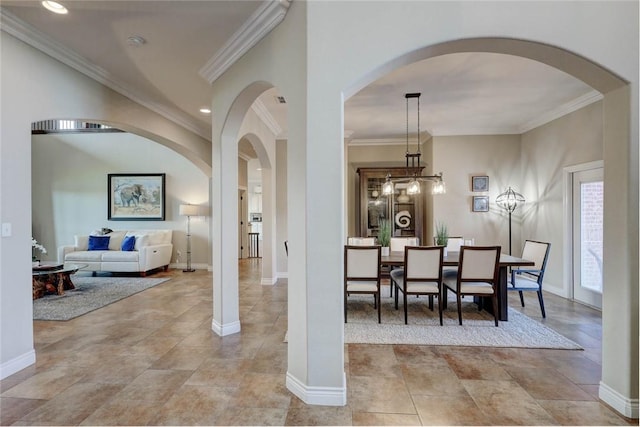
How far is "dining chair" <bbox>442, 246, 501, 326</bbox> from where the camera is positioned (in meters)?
3.53

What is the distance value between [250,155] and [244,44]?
5.47m

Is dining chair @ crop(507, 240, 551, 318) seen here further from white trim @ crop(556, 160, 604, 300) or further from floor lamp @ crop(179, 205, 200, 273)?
floor lamp @ crop(179, 205, 200, 273)

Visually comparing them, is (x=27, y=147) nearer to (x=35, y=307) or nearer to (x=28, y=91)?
(x=28, y=91)

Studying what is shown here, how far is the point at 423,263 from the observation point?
3.62m

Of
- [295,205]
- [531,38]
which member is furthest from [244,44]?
[531,38]

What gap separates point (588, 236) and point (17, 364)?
6.67 metres

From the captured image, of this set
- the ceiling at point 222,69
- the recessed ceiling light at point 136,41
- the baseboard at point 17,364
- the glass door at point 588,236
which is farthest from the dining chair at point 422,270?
the baseboard at point 17,364

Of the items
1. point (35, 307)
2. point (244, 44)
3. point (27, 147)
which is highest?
point (244, 44)

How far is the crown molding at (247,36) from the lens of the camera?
7.48 feet

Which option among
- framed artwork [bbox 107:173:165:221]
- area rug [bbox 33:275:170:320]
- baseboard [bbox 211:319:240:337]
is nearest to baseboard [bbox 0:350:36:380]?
area rug [bbox 33:275:170:320]

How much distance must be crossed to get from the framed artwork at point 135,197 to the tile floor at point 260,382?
4.28 metres

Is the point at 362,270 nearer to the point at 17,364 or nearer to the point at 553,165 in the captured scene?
the point at 17,364

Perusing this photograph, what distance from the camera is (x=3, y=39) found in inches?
97.4

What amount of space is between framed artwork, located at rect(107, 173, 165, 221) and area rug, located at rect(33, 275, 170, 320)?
70.1 inches
